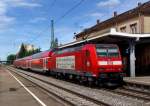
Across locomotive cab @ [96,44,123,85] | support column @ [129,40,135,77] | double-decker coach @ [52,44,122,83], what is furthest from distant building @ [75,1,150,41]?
locomotive cab @ [96,44,123,85]

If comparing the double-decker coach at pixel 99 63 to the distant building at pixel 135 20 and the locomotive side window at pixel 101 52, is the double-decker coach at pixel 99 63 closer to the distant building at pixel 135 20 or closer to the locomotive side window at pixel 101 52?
the locomotive side window at pixel 101 52

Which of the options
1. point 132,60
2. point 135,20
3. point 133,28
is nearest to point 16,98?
point 132,60

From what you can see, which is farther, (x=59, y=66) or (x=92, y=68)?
(x=59, y=66)

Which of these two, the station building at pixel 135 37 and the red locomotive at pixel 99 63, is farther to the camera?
the station building at pixel 135 37

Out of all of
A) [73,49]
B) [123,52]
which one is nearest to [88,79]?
[73,49]

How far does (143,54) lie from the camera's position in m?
43.5

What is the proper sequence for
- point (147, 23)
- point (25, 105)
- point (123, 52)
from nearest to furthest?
point (25, 105) < point (123, 52) < point (147, 23)

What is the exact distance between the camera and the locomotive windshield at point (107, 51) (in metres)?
25.0

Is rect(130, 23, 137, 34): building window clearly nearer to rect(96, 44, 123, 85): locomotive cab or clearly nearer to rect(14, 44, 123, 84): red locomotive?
rect(14, 44, 123, 84): red locomotive

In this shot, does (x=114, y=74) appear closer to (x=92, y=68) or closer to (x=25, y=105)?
(x=92, y=68)

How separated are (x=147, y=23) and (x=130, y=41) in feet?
51.5

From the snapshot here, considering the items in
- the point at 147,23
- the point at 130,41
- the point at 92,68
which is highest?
the point at 147,23

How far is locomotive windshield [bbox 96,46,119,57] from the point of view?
82.1ft

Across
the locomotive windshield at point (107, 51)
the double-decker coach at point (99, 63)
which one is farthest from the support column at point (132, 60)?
the locomotive windshield at point (107, 51)
